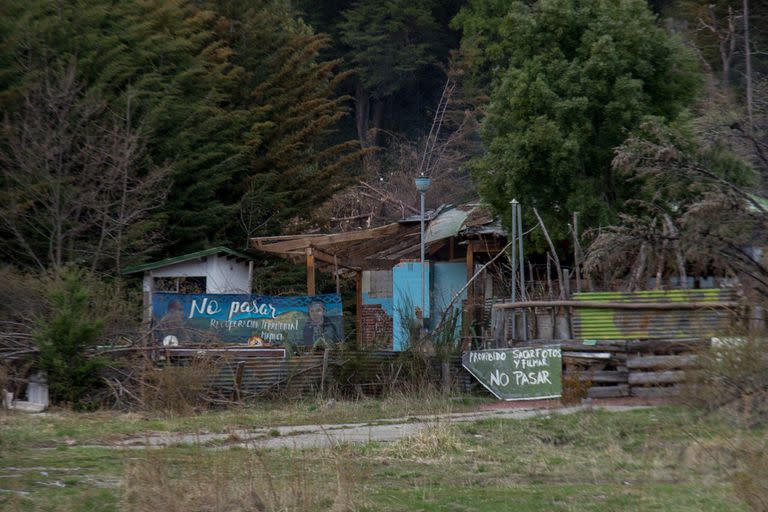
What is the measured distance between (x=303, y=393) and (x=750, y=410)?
1046 cm

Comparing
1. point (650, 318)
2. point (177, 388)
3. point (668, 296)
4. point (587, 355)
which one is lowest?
point (177, 388)

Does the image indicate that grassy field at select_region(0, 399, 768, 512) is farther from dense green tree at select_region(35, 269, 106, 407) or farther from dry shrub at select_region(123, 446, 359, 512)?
dense green tree at select_region(35, 269, 106, 407)

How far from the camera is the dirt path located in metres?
14.6

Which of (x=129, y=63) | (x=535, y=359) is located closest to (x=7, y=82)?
(x=129, y=63)

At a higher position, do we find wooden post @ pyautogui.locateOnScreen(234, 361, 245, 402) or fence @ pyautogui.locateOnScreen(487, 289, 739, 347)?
fence @ pyautogui.locateOnScreen(487, 289, 739, 347)

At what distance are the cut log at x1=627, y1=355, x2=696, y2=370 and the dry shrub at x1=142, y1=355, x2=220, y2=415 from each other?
836cm

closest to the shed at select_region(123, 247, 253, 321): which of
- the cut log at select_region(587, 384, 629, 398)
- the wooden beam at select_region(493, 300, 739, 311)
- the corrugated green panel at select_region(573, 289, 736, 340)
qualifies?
the wooden beam at select_region(493, 300, 739, 311)

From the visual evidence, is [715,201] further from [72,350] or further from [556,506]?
[72,350]

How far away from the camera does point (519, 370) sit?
70.9 feet

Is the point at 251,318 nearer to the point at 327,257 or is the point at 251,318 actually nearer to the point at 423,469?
the point at 327,257

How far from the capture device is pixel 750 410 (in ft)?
48.1

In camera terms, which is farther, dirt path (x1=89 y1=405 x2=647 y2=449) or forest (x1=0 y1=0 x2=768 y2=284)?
forest (x1=0 y1=0 x2=768 y2=284)

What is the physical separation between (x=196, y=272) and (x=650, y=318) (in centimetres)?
1411

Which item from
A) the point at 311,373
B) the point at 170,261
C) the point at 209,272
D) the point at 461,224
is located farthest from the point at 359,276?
the point at 311,373
